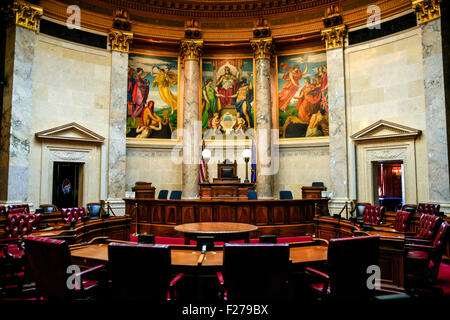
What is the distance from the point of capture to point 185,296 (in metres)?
3.55

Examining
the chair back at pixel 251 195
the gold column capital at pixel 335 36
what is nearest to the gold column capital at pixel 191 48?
the gold column capital at pixel 335 36

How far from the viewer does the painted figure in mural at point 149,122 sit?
14844mm

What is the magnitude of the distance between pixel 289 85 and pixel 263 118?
7.14ft

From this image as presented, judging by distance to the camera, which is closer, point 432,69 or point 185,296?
point 185,296

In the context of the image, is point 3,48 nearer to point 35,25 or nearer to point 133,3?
point 35,25

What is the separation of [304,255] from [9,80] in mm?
11586

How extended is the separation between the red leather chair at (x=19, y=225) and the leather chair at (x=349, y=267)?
554 cm

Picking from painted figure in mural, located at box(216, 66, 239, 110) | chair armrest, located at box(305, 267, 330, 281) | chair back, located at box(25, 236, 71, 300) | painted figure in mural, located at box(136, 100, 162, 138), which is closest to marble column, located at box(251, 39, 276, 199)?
painted figure in mural, located at box(216, 66, 239, 110)

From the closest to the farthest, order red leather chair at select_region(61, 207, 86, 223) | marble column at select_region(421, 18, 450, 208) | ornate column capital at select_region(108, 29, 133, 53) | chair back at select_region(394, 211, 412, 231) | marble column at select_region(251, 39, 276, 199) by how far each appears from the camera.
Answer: chair back at select_region(394, 211, 412, 231) < red leather chair at select_region(61, 207, 86, 223) < marble column at select_region(421, 18, 450, 208) < ornate column capital at select_region(108, 29, 133, 53) < marble column at select_region(251, 39, 276, 199)

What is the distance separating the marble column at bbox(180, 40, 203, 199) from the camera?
14.4 metres

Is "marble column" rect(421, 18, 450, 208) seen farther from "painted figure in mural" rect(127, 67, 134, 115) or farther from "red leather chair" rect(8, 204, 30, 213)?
"red leather chair" rect(8, 204, 30, 213)

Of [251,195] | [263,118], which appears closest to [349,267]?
[251,195]

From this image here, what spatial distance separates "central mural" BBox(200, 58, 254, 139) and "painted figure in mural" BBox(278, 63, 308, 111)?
141cm
